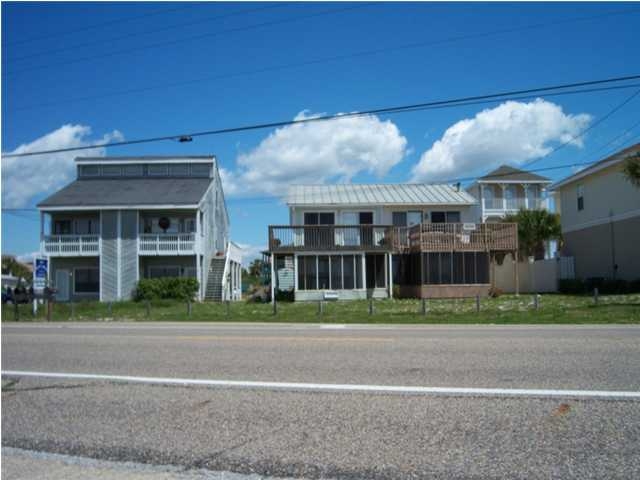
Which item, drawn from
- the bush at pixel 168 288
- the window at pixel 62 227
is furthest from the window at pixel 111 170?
the bush at pixel 168 288

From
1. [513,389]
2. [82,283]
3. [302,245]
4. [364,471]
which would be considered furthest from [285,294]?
[364,471]

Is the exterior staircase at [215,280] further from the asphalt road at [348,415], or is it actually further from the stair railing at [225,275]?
the asphalt road at [348,415]

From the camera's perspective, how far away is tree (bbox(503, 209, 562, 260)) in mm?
39938

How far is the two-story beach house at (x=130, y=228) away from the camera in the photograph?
36188mm

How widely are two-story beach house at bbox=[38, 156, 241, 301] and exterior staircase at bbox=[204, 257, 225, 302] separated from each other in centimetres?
6

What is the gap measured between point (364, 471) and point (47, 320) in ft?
74.1

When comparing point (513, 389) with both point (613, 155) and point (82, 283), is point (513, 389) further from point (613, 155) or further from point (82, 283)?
point (82, 283)

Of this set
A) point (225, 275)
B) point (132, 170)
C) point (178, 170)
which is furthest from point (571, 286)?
point (132, 170)

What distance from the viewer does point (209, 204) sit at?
40969 millimetres

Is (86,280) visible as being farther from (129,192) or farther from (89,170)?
(89,170)

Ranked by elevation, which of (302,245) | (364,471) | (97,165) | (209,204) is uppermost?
(97,165)

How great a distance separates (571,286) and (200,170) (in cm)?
2572

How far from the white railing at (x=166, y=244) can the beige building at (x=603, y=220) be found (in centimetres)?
2374

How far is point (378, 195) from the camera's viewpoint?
3881 centimetres
